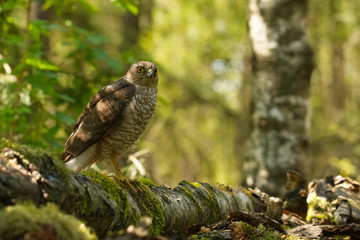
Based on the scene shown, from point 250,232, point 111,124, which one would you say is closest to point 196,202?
point 250,232

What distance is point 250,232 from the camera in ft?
8.23

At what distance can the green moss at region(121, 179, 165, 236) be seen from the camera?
2615 millimetres

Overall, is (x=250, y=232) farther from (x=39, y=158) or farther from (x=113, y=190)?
(x=39, y=158)

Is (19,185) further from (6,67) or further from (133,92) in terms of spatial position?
(6,67)

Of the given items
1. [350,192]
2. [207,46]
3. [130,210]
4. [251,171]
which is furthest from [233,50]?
[130,210]

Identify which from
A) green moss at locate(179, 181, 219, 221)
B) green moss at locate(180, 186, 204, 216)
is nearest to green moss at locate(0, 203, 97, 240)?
green moss at locate(180, 186, 204, 216)

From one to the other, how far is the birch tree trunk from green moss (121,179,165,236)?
3.73 metres

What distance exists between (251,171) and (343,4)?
11092 mm

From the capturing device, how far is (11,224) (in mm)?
1544

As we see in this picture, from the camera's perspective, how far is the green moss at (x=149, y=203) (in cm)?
262

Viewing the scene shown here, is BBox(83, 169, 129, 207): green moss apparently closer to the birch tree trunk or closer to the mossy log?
the mossy log

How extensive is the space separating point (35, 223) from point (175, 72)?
15232mm

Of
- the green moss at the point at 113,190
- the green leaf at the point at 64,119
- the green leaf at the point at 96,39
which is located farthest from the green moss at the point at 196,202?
the green leaf at the point at 96,39

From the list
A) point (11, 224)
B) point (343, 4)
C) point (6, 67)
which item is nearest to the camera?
point (11, 224)
